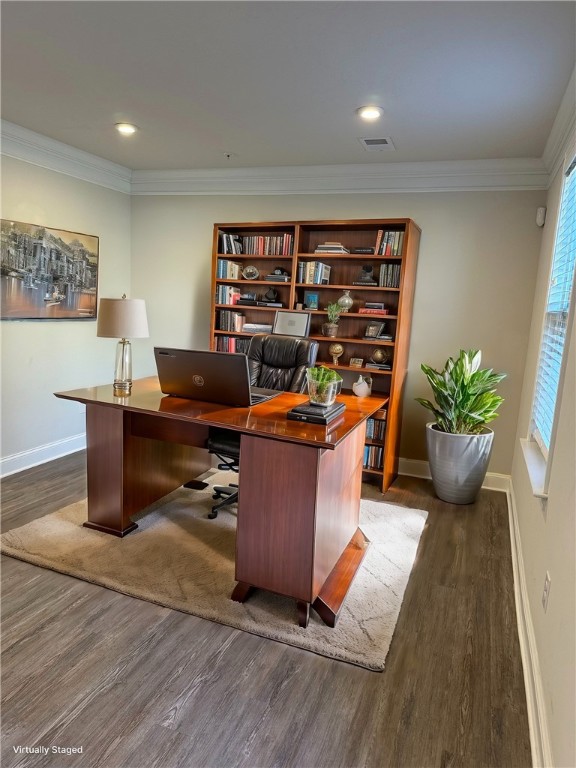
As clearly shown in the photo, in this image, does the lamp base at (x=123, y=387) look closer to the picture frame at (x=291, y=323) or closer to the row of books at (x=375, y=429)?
the picture frame at (x=291, y=323)

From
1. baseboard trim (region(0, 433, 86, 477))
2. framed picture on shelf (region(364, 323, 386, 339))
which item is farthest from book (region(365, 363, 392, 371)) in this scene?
baseboard trim (region(0, 433, 86, 477))

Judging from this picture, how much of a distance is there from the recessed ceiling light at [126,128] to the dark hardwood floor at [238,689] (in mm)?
2763

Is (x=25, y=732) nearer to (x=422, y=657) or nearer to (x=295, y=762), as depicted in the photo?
(x=295, y=762)

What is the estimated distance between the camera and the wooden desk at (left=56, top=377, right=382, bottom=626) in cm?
202

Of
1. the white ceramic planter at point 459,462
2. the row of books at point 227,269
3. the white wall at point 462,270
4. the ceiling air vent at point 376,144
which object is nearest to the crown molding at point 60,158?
the white wall at point 462,270

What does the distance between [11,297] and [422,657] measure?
136 inches

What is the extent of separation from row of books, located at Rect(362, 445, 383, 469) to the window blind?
3.92 ft

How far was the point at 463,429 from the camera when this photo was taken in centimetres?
344

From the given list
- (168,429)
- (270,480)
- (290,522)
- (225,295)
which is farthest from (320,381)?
(225,295)

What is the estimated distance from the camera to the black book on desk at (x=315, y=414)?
214 centimetres

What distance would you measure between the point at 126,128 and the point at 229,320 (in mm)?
1636

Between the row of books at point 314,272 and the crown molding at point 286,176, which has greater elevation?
the crown molding at point 286,176

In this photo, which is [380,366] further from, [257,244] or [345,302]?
[257,244]

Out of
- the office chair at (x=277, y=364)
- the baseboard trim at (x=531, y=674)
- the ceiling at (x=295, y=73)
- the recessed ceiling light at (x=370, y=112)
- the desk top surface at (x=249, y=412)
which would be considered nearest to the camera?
the baseboard trim at (x=531, y=674)
